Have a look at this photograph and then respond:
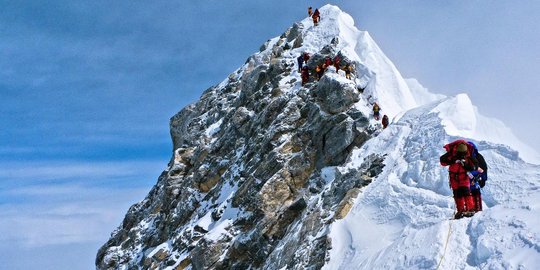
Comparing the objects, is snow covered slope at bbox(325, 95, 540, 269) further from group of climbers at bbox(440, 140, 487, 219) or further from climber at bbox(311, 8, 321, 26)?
climber at bbox(311, 8, 321, 26)

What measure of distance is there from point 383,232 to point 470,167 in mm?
4013

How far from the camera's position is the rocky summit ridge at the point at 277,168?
1931 centimetres

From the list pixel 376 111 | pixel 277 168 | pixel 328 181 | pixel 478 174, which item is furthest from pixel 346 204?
pixel 277 168

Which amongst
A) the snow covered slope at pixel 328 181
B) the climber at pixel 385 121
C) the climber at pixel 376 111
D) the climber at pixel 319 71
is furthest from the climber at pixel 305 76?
the climber at pixel 385 121

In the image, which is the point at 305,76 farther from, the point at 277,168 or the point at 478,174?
the point at 478,174

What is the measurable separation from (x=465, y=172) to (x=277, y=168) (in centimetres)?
1539

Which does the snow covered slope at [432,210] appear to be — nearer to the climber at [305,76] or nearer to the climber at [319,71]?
the climber at [319,71]

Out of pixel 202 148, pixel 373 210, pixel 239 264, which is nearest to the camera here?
pixel 373 210

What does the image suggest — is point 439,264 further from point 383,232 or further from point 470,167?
point 383,232

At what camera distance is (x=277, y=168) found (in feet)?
83.5

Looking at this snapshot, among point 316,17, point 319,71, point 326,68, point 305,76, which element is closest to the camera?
point 326,68

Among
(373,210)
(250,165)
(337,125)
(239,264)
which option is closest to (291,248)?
(373,210)

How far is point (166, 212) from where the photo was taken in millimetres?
38000

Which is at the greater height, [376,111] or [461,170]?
[376,111]
